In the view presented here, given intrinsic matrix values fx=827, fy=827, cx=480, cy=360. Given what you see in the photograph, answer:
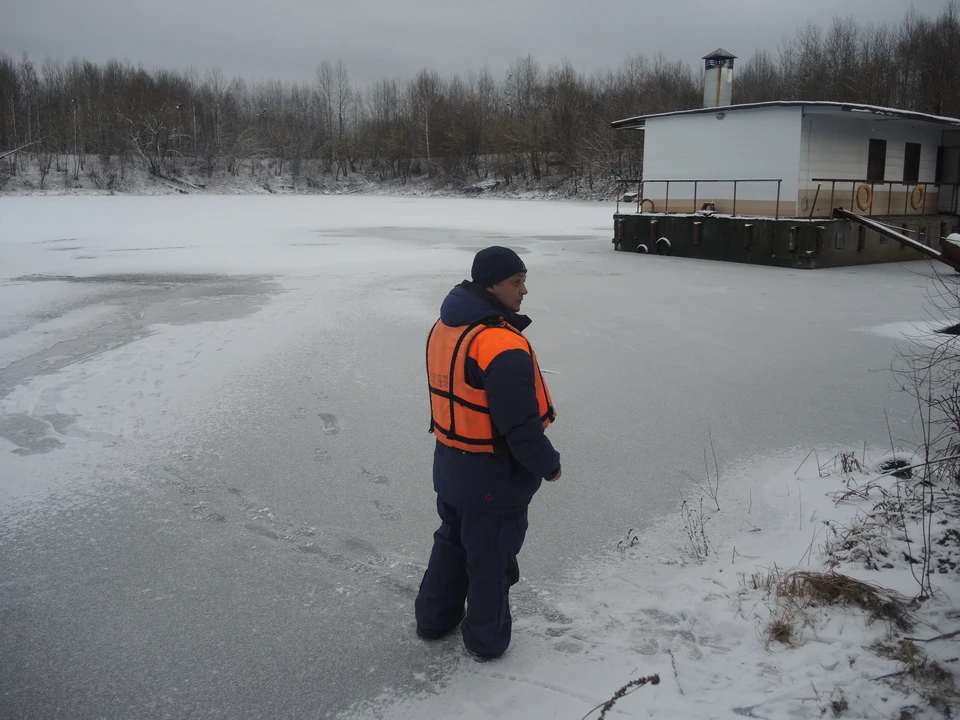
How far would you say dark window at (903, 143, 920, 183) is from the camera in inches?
816

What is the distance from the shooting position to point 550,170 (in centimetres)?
5650

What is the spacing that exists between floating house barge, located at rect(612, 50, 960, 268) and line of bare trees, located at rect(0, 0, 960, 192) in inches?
1108

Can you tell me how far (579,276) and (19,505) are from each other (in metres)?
11.3

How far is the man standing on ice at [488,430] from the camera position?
283 centimetres

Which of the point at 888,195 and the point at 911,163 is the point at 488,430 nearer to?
the point at 888,195

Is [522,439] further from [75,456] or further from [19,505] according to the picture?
[75,456]

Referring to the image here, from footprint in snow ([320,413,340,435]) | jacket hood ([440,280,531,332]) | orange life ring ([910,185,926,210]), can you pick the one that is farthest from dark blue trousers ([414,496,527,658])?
orange life ring ([910,185,926,210])

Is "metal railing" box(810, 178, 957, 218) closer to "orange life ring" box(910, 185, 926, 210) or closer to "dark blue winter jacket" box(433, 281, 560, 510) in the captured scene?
"orange life ring" box(910, 185, 926, 210)

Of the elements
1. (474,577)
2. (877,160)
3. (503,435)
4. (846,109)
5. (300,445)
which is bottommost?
(300,445)

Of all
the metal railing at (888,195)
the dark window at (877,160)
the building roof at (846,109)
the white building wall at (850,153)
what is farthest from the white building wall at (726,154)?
the dark window at (877,160)

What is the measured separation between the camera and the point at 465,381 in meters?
2.91

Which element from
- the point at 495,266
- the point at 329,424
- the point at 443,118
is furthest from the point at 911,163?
the point at 443,118

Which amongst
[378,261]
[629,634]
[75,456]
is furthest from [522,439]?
[378,261]

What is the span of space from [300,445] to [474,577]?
3067 mm
